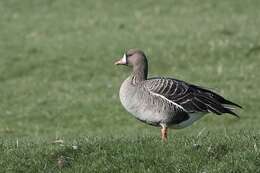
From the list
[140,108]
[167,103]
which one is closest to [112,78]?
[140,108]

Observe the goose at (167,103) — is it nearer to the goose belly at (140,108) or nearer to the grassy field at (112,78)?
the goose belly at (140,108)

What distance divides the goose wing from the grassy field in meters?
0.52

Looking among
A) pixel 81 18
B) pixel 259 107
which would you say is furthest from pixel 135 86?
pixel 81 18

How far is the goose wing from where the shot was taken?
11117 mm

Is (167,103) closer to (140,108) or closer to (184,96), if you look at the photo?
(184,96)

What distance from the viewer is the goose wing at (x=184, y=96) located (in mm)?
11117

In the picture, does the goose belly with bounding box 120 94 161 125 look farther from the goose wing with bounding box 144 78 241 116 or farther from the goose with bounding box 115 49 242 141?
the goose wing with bounding box 144 78 241 116

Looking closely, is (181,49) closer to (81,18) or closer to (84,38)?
(84,38)

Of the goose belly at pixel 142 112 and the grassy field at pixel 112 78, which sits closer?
the grassy field at pixel 112 78

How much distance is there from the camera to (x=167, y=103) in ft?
36.4

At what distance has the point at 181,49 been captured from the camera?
25828 mm

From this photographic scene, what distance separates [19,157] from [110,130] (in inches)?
298

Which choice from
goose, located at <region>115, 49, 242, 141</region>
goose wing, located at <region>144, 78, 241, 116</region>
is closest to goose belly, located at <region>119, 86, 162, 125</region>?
goose, located at <region>115, 49, 242, 141</region>

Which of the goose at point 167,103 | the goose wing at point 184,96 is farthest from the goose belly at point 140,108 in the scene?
the goose wing at point 184,96
